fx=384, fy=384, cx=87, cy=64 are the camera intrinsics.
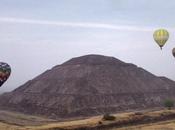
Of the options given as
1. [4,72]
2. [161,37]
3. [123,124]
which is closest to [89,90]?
[161,37]

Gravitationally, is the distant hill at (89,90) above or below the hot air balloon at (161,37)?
below

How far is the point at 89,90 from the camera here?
95.1 meters

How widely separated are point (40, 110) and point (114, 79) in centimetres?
2529

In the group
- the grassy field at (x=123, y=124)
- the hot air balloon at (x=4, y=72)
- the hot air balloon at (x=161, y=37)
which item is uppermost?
the hot air balloon at (x=161, y=37)

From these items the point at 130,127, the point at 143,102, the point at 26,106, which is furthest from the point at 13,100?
the point at 130,127

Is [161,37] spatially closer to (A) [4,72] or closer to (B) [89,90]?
(A) [4,72]

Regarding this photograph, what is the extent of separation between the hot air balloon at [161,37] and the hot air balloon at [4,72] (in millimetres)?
25878

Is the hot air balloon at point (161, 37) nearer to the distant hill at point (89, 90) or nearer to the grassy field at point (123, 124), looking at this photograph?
the grassy field at point (123, 124)

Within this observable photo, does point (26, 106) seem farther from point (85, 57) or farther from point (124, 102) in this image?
point (85, 57)

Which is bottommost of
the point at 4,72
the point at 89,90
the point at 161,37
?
the point at 89,90

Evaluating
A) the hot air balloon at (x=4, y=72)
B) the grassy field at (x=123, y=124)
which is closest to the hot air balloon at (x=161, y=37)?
the grassy field at (x=123, y=124)

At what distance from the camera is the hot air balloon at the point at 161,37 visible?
65.8m

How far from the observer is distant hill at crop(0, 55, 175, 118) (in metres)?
87.6

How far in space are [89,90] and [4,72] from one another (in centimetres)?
4097
